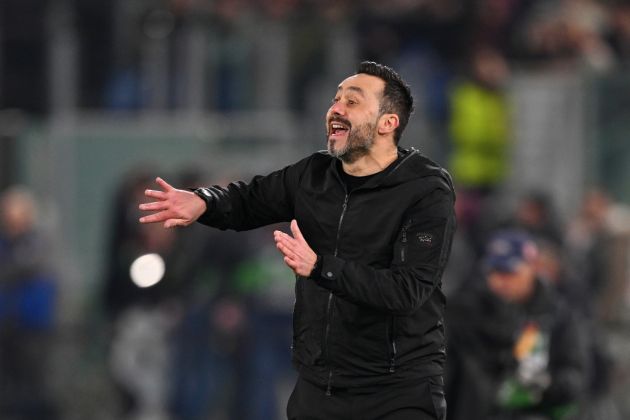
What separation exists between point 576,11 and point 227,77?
9.72 feet

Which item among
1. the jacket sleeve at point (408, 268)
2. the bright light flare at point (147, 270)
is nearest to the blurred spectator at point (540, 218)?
the bright light flare at point (147, 270)

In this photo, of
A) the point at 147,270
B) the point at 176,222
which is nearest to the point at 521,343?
the point at 176,222

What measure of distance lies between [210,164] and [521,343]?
470cm

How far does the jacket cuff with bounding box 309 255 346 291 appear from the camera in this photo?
5.18 meters

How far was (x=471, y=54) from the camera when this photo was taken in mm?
12906

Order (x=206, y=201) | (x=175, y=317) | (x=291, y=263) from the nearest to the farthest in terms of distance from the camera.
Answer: (x=291, y=263) < (x=206, y=201) < (x=175, y=317)

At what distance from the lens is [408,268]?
17.6 ft

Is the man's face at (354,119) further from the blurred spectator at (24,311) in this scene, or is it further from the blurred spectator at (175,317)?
the blurred spectator at (24,311)

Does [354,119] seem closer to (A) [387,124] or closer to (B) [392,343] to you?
(A) [387,124]

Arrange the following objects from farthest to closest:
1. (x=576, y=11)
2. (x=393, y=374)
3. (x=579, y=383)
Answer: (x=576, y=11), (x=579, y=383), (x=393, y=374)

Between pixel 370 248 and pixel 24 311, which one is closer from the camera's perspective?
pixel 370 248

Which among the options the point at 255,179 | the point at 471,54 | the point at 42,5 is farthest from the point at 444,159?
the point at 255,179

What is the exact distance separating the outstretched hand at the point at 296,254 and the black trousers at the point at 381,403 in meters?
0.60

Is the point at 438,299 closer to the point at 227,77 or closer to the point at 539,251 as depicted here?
the point at 539,251
